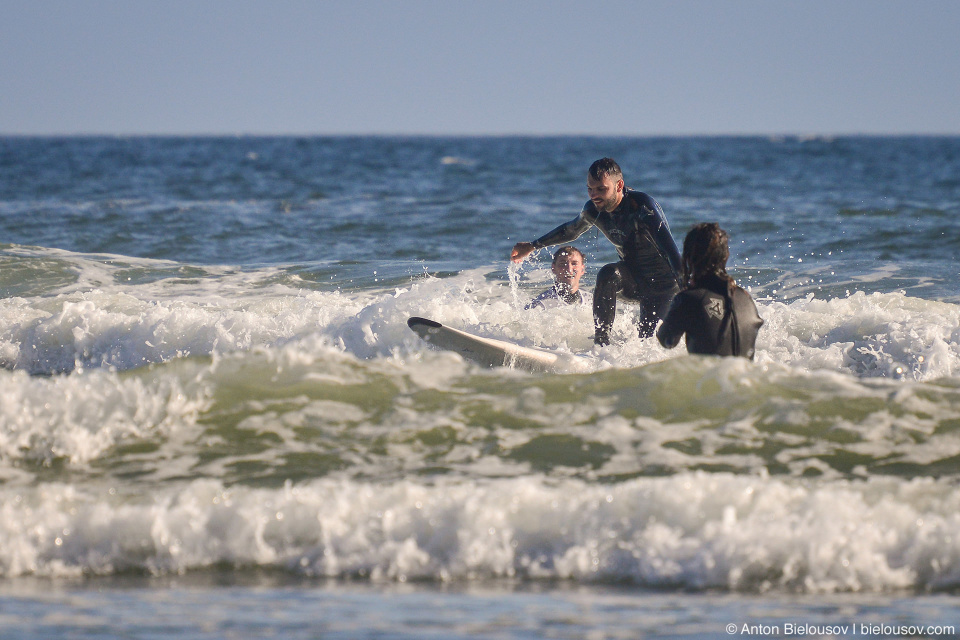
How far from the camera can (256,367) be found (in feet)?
19.7

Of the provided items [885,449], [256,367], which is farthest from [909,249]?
[256,367]

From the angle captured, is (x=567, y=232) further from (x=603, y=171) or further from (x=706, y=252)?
(x=706, y=252)

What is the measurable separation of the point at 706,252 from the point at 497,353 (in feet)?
8.08

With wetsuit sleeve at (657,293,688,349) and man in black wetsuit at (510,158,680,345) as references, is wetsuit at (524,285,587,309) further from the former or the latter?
wetsuit sleeve at (657,293,688,349)

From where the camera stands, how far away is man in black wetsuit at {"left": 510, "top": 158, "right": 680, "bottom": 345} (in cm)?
730

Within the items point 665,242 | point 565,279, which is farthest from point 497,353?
Answer: point 565,279

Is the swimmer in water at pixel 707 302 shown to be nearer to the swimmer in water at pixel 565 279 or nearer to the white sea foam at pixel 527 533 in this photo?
the white sea foam at pixel 527 533

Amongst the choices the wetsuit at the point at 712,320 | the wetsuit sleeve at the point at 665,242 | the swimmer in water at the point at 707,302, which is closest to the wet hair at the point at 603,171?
the wetsuit sleeve at the point at 665,242

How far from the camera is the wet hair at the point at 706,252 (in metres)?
5.41

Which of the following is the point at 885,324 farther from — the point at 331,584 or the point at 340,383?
the point at 331,584

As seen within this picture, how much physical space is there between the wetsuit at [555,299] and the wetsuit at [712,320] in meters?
3.61

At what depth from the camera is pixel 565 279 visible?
9094 mm

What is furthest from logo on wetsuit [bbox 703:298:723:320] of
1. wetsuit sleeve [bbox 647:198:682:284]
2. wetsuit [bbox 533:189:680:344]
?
wetsuit [bbox 533:189:680:344]

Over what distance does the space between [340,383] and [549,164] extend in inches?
1447
